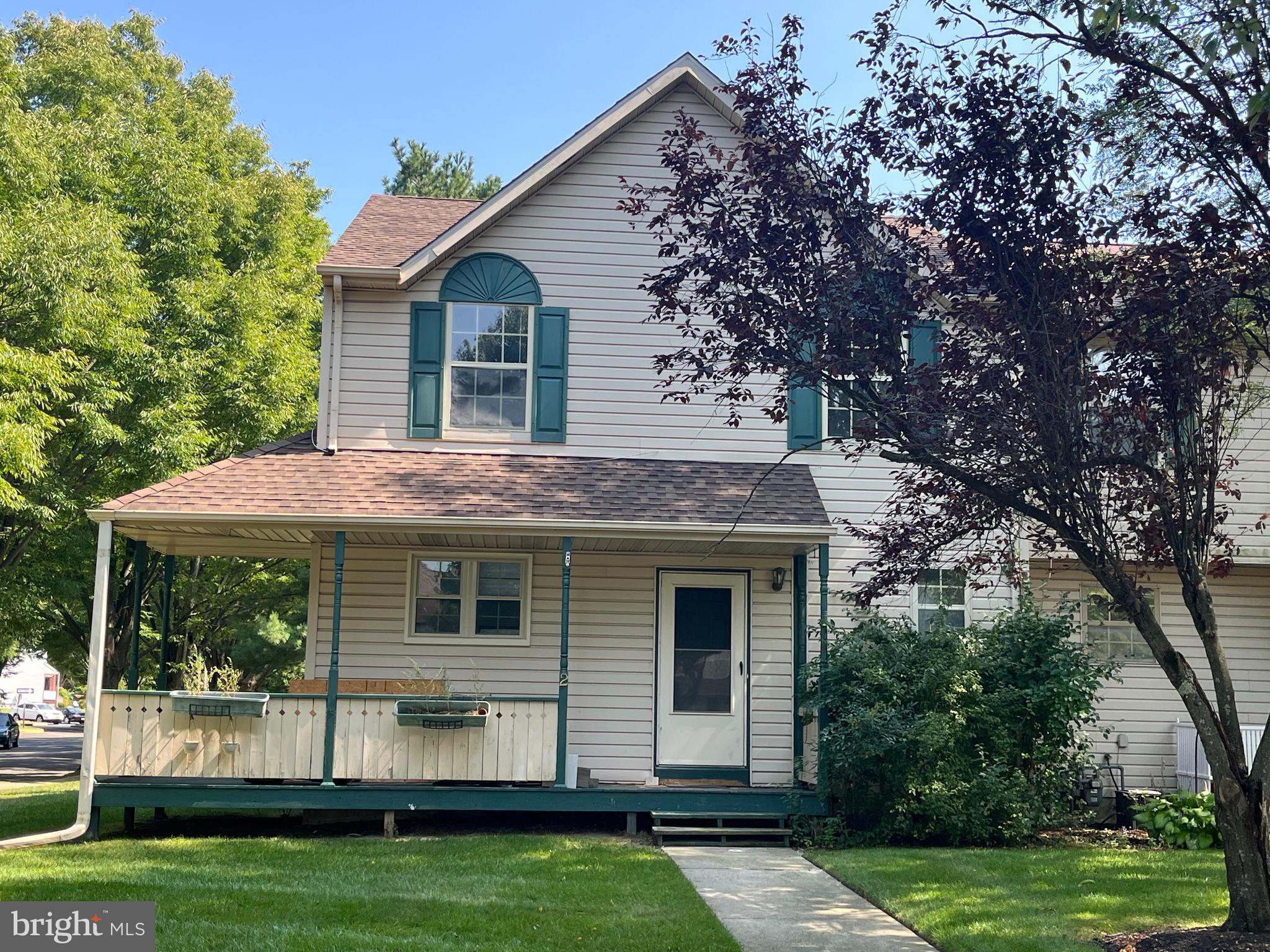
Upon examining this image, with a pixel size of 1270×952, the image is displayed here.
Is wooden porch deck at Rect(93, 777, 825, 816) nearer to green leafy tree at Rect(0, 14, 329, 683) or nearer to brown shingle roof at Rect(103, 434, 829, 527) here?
brown shingle roof at Rect(103, 434, 829, 527)

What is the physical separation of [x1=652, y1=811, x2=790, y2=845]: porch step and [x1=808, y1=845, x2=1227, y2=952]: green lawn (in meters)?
0.75

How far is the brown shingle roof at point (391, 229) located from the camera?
1338cm

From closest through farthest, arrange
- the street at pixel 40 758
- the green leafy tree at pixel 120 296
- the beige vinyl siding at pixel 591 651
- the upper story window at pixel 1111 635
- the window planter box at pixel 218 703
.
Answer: the window planter box at pixel 218 703 → the beige vinyl siding at pixel 591 651 → the upper story window at pixel 1111 635 → the green leafy tree at pixel 120 296 → the street at pixel 40 758

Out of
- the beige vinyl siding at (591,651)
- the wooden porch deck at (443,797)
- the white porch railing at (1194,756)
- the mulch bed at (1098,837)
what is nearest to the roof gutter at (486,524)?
the beige vinyl siding at (591,651)

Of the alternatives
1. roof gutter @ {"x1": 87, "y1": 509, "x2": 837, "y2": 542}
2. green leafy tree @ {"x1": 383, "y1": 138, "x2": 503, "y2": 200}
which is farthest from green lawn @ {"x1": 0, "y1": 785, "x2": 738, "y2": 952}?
green leafy tree @ {"x1": 383, "y1": 138, "x2": 503, "y2": 200}

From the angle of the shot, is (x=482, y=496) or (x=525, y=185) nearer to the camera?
(x=482, y=496)

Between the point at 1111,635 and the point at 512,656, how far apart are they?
7.23 meters

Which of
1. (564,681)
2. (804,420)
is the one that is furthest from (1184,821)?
(564,681)

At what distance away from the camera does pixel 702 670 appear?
1289 cm

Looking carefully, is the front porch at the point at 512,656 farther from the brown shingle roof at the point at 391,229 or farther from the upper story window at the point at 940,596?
the brown shingle roof at the point at 391,229

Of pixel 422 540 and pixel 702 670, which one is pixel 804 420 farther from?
pixel 422 540

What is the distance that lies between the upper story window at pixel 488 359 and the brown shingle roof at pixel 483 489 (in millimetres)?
410

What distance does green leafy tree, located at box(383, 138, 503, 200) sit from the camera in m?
35.0

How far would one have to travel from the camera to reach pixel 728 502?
12.2m
